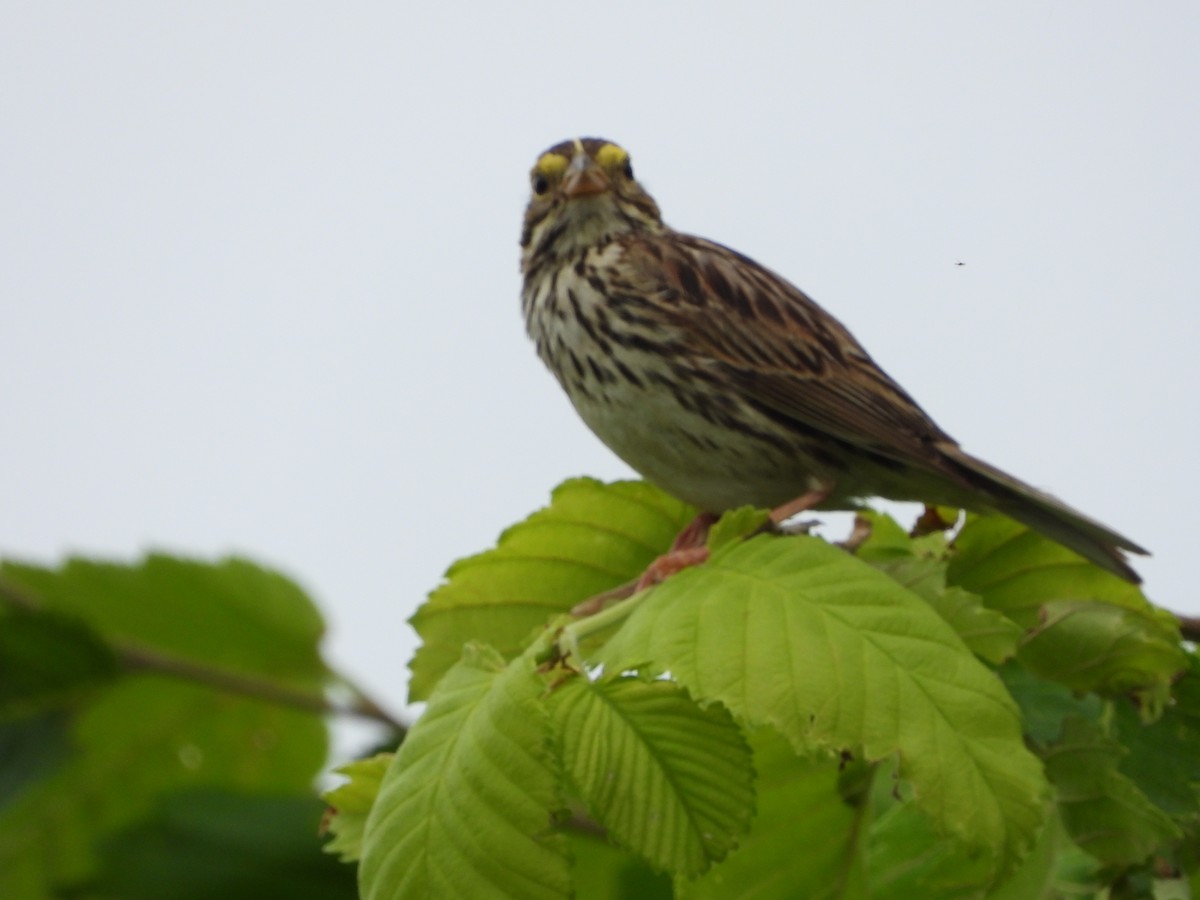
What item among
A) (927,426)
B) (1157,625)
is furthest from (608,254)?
(1157,625)

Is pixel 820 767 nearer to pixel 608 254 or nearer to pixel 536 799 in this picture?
pixel 536 799

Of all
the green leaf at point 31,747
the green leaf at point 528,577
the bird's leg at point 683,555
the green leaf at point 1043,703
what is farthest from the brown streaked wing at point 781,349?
the green leaf at point 31,747

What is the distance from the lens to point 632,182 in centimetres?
618

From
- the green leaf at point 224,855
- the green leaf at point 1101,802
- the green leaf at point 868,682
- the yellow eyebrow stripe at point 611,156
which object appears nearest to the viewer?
the green leaf at point 868,682

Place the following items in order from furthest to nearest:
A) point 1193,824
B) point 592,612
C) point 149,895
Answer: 1. point 149,895
2. point 592,612
3. point 1193,824

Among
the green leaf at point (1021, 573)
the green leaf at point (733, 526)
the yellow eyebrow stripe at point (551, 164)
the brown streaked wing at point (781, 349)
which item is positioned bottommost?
the green leaf at point (1021, 573)

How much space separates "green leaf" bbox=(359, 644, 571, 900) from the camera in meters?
2.48

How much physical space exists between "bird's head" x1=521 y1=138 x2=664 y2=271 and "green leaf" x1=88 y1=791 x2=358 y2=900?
2.12m

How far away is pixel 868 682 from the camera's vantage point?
8.79 ft

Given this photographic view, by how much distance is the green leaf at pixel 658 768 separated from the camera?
8.34 ft

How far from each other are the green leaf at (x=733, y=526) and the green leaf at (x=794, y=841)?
0.35 m

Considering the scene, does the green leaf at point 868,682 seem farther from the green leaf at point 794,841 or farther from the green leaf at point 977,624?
the green leaf at point 794,841

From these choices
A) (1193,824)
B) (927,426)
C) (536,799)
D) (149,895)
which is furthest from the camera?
(927,426)

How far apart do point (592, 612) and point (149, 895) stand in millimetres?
2006
